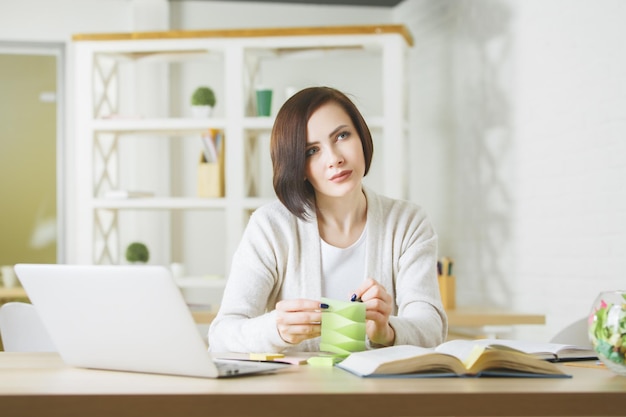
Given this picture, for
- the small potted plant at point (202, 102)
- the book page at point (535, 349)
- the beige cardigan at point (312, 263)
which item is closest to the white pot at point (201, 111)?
the small potted plant at point (202, 102)

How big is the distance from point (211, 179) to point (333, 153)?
261 centimetres

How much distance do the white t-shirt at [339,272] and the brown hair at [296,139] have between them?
12 centimetres

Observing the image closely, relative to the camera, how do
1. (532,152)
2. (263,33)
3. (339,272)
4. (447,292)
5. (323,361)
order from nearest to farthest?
(323,361)
(339,272)
(447,292)
(532,152)
(263,33)

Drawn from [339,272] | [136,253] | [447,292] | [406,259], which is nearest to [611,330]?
[406,259]

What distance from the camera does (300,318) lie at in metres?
1.70

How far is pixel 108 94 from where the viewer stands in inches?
204

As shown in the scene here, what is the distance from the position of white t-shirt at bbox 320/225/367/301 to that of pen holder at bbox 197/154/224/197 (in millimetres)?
2495

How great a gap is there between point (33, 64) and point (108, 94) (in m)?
0.85

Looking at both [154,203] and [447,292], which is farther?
[154,203]

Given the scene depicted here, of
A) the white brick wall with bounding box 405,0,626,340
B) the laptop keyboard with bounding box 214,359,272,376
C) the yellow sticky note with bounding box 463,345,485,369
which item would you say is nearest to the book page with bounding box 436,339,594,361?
the yellow sticky note with bounding box 463,345,485,369

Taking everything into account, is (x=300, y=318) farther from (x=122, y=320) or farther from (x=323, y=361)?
(x=122, y=320)

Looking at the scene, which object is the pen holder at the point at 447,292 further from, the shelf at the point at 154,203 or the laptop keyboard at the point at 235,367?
the laptop keyboard at the point at 235,367

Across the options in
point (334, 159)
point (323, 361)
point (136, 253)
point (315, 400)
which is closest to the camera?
point (315, 400)

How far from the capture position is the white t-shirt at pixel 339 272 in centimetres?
220
